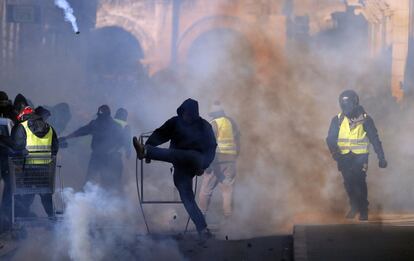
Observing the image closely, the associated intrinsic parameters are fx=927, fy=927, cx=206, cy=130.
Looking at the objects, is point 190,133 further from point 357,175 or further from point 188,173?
point 357,175

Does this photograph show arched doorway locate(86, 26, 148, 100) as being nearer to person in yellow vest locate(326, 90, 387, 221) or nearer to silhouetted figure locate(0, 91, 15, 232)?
person in yellow vest locate(326, 90, 387, 221)

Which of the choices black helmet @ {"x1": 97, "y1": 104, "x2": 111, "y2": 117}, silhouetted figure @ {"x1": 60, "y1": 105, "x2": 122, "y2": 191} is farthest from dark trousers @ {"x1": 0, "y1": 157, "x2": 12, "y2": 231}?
black helmet @ {"x1": 97, "y1": 104, "x2": 111, "y2": 117}

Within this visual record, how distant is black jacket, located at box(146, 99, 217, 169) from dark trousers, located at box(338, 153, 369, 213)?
8.50 ft

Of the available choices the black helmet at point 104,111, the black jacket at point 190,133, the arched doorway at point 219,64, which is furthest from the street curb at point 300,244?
the arched doorway at point 219,64

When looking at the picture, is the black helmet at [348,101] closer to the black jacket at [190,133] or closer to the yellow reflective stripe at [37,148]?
the black jacket at [190,133]

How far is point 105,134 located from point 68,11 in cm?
991

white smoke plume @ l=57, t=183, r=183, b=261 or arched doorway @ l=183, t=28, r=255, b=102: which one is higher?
arched doorway @ l=183, t=28, r=255, b=102

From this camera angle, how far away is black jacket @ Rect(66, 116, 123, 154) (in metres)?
13.5

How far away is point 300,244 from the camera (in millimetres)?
8812

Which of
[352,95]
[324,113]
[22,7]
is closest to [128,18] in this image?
[22,7]

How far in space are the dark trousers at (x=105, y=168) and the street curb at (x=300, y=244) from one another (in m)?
4.46

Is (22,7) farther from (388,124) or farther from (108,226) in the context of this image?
(108,226)

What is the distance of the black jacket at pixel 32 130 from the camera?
9.80 meters

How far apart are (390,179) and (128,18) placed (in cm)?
1220
